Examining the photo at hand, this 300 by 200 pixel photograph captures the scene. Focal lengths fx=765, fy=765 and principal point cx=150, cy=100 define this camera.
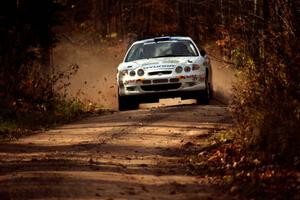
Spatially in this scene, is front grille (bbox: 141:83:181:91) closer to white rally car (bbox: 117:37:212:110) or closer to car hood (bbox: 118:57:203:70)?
white rally car (bbox: 117:37:212:110)

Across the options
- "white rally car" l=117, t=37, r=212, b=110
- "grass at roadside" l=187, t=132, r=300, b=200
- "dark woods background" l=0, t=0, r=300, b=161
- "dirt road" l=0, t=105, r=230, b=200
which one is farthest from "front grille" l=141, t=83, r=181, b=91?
"grass at roadside" l=187, t=132, r=300, b=200

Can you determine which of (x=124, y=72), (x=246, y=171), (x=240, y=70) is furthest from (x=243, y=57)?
(x=124, y=72)

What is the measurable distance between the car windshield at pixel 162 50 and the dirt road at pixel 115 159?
2973 mm

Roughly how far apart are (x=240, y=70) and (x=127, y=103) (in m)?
7.05

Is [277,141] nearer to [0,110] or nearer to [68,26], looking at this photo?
[0,110]

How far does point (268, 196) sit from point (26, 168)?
3366 millimetres

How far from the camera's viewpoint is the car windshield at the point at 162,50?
18.4 m

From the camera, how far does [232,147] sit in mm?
9680

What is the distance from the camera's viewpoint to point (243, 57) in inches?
466

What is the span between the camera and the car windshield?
18406 millimetres

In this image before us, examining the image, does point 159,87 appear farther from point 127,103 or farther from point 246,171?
point 246,171

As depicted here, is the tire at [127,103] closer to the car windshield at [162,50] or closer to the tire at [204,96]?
the car windshield at [162,50]

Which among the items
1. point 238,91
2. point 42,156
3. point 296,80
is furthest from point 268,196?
point 42,156

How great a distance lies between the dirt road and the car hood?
2.02 meters
